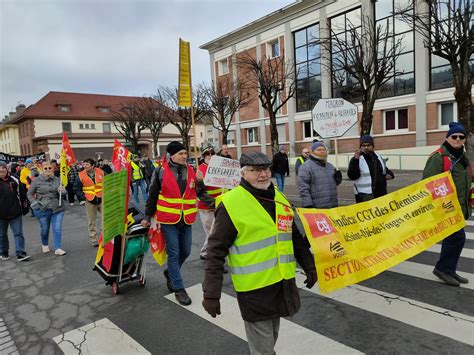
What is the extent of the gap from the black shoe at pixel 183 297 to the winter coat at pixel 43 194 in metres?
4.02

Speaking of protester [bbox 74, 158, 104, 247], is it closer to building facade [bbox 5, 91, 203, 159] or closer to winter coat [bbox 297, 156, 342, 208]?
winter coat [bbox 297, 156, 342, 208]

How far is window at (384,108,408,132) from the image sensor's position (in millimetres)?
22623

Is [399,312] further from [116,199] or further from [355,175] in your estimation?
[116,199]

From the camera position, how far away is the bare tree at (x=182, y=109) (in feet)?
94.7

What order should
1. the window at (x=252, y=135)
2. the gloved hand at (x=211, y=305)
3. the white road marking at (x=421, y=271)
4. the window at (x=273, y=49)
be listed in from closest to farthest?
the gloved hand at (x=211, y=305) → the white road marking at (x=421, y=271) → the window at (x=273, y=49) → the window at (x=252, y=135)

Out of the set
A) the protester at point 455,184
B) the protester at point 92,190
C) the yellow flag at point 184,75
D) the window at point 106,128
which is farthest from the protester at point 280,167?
the window at point 106,128

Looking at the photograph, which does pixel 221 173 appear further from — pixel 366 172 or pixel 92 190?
pixel 92 190

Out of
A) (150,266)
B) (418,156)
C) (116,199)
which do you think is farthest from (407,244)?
(418,156)

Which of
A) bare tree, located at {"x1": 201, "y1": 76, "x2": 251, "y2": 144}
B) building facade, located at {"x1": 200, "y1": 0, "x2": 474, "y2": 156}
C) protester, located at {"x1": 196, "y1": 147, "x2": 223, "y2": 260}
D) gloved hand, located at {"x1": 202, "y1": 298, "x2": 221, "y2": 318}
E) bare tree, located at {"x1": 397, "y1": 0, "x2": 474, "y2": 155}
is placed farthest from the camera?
bare tree, located at {"x1": 201, "y1": 76, "x2": 251, "y2": 144}

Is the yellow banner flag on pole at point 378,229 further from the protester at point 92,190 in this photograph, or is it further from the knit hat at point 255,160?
the protester at point 92,190

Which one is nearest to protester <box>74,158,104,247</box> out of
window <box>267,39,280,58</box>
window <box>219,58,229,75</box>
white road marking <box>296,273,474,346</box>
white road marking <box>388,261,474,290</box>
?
white road marking <box>296,273,474,346</box>

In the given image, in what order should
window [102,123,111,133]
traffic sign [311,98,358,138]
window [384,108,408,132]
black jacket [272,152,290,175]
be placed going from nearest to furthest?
traffic sign [311,98,358,138]
black jacket [272,152,290,175]
window [384,108,408,132]
window [102,123,111,133]

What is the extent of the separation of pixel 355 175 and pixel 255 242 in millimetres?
3985

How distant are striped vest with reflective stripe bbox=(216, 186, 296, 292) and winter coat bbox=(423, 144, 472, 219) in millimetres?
3104
